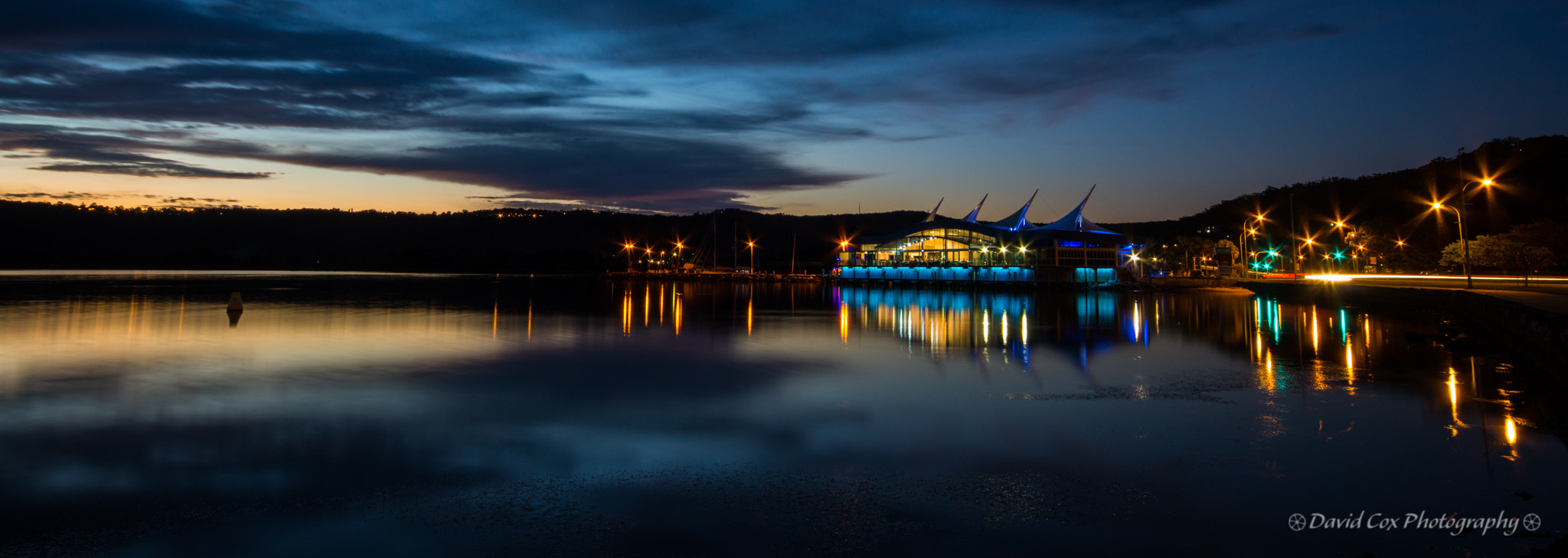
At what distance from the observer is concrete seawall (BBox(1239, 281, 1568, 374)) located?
16.3m

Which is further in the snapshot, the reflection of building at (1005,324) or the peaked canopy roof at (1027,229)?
the peaked canopy roof at (1027,229)

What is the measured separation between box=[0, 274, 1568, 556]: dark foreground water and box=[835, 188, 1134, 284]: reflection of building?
61.5m

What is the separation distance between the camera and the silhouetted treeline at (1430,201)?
7656 centimetres

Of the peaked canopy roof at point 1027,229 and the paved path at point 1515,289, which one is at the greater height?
the peaked canopy roof at point 1027,229

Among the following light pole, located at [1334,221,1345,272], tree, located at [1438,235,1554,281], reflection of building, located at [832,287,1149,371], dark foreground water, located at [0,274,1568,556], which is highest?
light pole, located at [1334,221,1345,272]

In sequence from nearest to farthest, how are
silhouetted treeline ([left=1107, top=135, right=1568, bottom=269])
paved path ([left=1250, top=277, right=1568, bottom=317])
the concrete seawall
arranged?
the concrete seawall
paved path ([left=1250, top=277, right=1568, bottom=317])
silhouetted treeline ([left=1107, top=135, right=1568, bottom=269])

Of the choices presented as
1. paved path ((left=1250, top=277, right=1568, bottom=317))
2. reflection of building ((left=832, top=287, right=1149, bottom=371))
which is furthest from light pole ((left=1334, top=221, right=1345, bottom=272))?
reflection of building ((left=832, top=287, right=1149, bottom=371))

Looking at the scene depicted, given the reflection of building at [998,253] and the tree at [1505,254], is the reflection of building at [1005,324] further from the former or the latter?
the reflection of building at [998,253]

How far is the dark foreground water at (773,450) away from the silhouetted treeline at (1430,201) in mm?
40189

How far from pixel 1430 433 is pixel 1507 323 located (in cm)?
1396

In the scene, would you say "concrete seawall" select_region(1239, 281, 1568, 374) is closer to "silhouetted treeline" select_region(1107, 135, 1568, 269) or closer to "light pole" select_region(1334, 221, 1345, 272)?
"silhouetted treeline" select_region(1107, 135, 1568, 269)

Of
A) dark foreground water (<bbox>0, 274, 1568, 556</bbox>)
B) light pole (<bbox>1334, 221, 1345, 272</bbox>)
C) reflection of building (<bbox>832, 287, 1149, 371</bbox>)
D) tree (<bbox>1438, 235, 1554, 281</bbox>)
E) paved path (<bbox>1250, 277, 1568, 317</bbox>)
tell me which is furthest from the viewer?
light pole (<bbox>1334, 221, 1345, 272</bbox>)

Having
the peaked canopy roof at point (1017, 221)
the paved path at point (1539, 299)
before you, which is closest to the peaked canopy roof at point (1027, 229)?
the peaked canopy roof at point (1017, 221)

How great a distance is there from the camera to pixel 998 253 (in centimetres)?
8688
